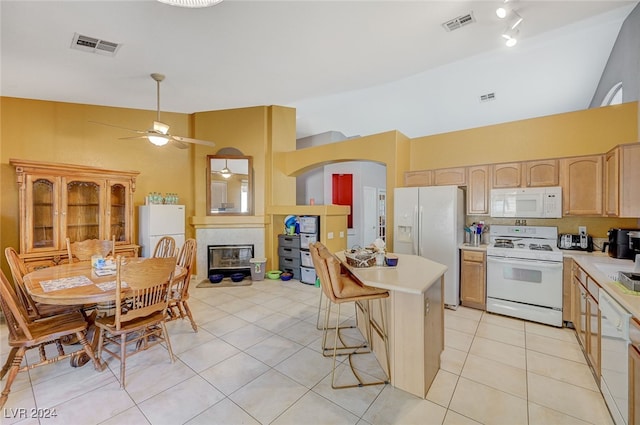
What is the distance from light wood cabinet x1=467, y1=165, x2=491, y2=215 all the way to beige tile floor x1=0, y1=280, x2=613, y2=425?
1587 mm

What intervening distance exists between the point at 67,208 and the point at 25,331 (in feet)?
8.35

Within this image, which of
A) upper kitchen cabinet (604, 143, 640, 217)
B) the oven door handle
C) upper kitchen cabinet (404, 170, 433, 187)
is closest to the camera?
upper kitchen cabinet (604, 143, 640, 217)

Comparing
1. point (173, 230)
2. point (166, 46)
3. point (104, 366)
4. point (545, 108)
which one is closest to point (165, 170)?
point (173, 230)

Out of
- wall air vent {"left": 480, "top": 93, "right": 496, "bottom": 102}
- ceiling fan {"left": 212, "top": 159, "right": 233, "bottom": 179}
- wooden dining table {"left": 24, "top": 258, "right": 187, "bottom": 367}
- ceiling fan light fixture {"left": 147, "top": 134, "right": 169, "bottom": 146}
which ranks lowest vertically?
wooden dining table {"left": 24, "top": 258, "right": 187, "bottom": 367}

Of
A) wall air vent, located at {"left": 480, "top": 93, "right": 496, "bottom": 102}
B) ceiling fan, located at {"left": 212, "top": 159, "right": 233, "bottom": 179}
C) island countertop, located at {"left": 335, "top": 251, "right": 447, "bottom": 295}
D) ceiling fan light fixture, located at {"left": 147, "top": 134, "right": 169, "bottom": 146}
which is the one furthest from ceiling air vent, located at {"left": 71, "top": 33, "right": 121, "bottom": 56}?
wall air vent, located at {"left": 480, "top": 93, "right": 496, "bottom": 102}

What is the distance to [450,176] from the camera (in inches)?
160

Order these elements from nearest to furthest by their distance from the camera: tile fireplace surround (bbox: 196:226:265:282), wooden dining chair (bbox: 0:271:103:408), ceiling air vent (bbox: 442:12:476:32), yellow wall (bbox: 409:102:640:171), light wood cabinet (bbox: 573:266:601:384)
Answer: wooden dining chair (bbox: 0:271:103:408)
light wood cabinet (bbox: 573:266:601:384)
ceiling air vent (bbox: 442:12:476:32)
yellow wall (bbox: 409:102:640:171)
tile fireplace surround (bbox: 196:226:265:282)

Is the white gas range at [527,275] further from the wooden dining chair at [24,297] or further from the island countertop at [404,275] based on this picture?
the wooden dining chair at [24,297]

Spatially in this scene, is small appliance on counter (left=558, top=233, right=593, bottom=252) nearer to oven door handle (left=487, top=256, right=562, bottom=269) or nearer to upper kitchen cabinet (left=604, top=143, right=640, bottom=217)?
oven door handle (left=487, top=256, right=562, bottom=269)

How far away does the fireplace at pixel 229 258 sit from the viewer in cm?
523

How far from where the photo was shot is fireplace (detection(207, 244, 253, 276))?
5.23 metres

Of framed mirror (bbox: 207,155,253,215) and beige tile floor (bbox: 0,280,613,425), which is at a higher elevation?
framed mirror (bbox: 207,155,253,215)

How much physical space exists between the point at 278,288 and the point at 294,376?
247cm

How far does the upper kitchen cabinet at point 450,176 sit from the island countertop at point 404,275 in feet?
6.29
